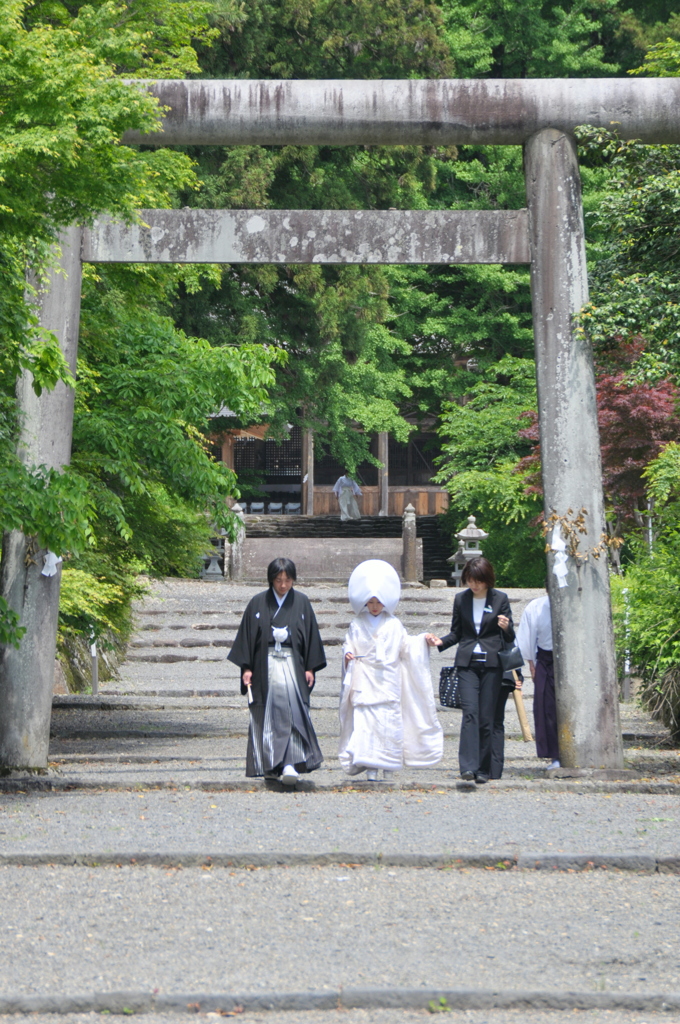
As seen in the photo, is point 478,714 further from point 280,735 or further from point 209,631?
point 209,631

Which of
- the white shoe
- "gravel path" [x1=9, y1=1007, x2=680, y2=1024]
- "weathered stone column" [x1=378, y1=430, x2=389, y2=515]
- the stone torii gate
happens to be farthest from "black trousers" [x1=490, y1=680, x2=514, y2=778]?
"weathered stone column" [x1=378, y1=430, x2=389, y2=515]

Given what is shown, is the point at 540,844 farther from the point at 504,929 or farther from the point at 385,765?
the point at 385,765

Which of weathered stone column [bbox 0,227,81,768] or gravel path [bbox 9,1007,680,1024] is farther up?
weathered stone column [bbox 0,227,81,768]

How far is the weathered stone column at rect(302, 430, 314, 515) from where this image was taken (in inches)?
1287

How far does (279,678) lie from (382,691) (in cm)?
72

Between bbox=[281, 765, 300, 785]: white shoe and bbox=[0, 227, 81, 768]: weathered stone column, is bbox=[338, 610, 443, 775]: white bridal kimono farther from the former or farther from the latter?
bbox=[0, 227, 81, 768]: weathered stone column

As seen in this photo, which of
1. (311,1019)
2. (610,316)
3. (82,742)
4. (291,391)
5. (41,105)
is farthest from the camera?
(291,391)

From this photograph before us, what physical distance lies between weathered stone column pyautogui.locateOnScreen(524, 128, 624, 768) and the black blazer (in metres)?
0.52

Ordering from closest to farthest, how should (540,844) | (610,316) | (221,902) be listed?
(221,902) < (540,844) < (610,316)

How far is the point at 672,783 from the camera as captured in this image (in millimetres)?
8094

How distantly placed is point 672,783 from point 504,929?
3.49 meters

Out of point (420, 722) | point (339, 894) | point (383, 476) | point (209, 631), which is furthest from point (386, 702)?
point (383, 476)

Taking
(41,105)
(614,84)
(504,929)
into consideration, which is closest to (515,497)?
(614,84)

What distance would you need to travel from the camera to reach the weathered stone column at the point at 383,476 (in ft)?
107
